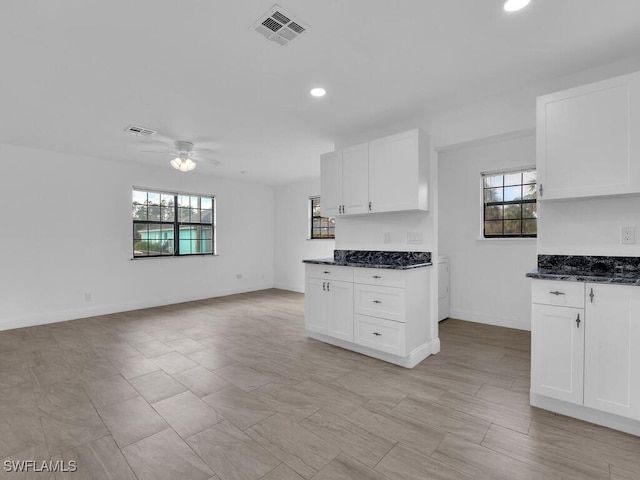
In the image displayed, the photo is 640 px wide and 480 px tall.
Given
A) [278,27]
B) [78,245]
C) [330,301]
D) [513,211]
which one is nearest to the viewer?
[278,27]

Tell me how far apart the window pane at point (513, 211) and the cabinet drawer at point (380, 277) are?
2439mm

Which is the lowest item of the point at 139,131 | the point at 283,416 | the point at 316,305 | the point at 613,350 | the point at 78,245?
the point at 283,416

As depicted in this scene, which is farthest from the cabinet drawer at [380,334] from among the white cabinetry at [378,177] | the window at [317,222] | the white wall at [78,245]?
the white wall at [78,245]

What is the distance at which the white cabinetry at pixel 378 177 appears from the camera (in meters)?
3.14

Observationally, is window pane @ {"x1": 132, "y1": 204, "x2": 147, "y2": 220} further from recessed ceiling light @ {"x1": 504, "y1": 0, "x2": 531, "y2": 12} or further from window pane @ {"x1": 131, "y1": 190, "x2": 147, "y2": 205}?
recessed ceiling light @ {"x1": 504, "y1": 0, "x2": 531, "y2": 12}

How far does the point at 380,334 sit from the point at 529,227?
2747mm

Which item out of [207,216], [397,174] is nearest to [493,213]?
[397,174]

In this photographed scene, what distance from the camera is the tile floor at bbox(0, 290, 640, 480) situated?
66.9 inches

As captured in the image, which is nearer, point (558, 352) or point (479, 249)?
point (558, 352)

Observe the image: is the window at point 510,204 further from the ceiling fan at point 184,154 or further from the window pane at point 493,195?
the ceiling fan at point 184,154

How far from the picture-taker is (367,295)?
3225mm

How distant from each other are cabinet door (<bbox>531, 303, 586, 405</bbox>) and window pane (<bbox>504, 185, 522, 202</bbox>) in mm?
2598

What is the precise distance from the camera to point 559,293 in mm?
2150

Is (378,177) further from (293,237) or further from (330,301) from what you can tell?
(293,237)
